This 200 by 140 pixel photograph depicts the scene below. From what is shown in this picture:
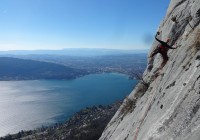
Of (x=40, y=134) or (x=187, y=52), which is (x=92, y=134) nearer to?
(x=40, y=134)

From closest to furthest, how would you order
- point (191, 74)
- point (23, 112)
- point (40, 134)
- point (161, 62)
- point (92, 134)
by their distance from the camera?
1. point (191, 74)
2. point (161, 62)
3. point (92, 134)
4. point (40, 134)
5. point (23, 112)

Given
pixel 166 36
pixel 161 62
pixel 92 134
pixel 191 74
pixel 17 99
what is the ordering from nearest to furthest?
pixel 191 74 < pixel 161 62 < pixel 166 36 < pixel 92 134 < pixel 17 99

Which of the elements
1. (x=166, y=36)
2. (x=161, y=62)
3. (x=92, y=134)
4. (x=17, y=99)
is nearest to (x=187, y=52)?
(x=161, y=62)

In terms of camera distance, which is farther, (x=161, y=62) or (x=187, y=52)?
(x=161, y=62)

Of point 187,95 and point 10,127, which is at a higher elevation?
point 187,95

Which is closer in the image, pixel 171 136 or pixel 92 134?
pixel 171 136

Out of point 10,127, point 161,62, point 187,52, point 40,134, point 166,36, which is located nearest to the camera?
point 187,52

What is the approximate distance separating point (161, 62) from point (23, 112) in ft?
369

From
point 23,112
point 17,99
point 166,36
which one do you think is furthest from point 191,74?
point 17,99

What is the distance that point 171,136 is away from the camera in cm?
438

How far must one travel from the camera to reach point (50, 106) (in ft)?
396

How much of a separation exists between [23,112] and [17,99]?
34.9 m

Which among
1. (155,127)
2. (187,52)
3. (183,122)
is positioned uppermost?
(187,52)

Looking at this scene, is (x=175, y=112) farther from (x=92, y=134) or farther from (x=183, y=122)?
(x=92, y=134)
